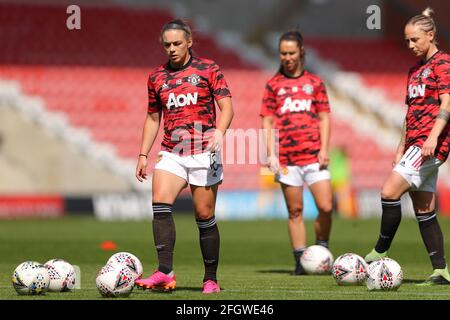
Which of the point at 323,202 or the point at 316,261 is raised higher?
the point at 323,202

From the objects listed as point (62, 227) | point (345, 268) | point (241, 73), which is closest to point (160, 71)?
point (345, 268)

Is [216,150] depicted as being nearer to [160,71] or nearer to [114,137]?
[160,71]

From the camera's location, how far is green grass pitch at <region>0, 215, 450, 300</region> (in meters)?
8.20

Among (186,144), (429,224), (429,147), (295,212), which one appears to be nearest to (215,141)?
(186,144)

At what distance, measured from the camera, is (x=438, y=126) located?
28.9ft

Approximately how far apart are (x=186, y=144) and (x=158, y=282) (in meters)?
1.20

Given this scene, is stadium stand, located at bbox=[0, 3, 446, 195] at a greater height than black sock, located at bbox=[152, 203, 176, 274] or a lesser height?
greater

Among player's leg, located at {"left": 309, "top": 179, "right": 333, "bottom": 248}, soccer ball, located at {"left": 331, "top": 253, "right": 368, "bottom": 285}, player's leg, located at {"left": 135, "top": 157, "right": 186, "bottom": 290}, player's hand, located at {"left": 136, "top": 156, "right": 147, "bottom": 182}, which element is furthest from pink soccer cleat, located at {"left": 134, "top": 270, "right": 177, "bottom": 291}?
player's leg, located at {"left": 309, "top": 179, "right": 333, "bottom": 248}

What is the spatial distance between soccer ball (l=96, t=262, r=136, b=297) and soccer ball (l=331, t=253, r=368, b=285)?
2.02 meters

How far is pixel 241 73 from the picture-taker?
94.6 feet

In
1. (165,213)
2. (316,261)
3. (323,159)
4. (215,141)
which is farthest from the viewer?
(323,159)

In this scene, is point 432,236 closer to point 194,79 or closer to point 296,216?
point 296,216
